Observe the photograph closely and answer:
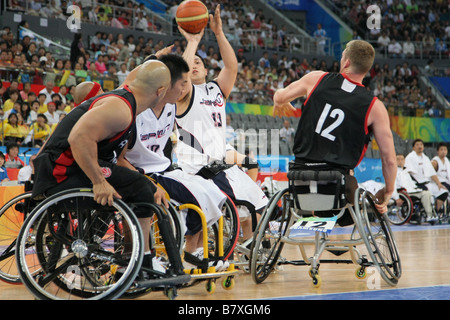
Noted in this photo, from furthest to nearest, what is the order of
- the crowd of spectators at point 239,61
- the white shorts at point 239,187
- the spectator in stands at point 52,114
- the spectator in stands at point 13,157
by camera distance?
the crowd of spectators at point 239,61 → the spectator in stands at point 52,114 → the spectator in stands at point 13,157 → the white shorts at point 239,187

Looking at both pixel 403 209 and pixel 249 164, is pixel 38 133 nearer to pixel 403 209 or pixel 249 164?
pixel 249 164

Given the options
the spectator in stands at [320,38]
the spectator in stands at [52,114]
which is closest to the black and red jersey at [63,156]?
the spectator in stands at [52,114]

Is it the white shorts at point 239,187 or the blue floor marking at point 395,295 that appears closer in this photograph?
the blue floor marking at point 395,295

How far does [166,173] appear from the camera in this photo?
13.4 feet

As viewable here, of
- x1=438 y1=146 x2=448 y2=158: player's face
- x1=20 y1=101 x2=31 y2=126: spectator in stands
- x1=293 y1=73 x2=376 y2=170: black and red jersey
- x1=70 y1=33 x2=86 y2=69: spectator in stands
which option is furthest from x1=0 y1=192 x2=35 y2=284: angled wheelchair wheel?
x1=438 y1=146 x2=448 y2=158: player's face

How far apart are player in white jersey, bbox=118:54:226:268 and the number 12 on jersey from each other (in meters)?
0.89

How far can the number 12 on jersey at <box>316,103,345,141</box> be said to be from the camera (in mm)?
4285

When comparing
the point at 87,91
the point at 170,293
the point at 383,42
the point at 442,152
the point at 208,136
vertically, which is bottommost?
the point at 442,152

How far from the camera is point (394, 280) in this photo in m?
4.21

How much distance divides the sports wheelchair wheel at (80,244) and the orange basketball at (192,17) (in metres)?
1.73

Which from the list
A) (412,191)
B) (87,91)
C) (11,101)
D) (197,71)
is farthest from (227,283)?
(412,191)

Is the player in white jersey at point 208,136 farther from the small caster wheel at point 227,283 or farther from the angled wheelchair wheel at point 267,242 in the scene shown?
the small caster wheel at point 227,283

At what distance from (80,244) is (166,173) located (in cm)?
100

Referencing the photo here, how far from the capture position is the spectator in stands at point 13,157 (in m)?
9.23
